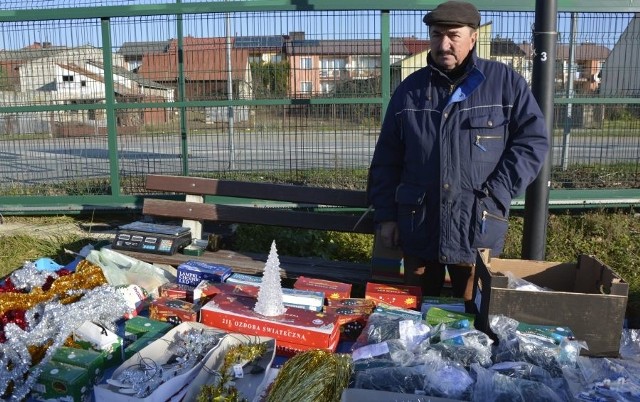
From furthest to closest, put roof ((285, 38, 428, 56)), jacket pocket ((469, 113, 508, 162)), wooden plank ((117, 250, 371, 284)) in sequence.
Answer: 1. roof ((285, 38, 428, 56))
2. wooden plank ((117, 250, 371, 284))
3. jacket pocket ((469, 113, 508, 162))

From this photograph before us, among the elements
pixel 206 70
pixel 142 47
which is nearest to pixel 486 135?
pixel 206 70

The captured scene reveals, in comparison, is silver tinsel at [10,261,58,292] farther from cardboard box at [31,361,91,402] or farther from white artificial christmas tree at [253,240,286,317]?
white artificial christmas tree at [253,240,286,317]

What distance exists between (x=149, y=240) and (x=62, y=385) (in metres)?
2.34

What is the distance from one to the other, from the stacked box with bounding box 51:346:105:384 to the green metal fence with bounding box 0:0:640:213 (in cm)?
356

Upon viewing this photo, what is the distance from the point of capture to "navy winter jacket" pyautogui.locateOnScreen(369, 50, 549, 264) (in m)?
3.13

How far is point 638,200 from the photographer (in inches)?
235

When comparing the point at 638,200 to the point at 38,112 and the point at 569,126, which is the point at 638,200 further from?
the point at 38,112

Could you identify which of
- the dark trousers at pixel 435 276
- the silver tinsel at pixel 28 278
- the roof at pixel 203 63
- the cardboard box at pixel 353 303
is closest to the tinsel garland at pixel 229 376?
the cardboard box at pixel 353 303

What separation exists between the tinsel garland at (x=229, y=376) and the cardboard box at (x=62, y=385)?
20.6 inches

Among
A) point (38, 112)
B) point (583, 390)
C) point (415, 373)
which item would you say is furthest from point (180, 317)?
point (38, 112)

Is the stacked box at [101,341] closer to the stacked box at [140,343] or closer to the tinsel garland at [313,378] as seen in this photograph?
the stacked box at [140,343]

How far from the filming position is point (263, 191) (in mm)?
4910

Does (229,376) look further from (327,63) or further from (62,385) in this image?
(327,63)

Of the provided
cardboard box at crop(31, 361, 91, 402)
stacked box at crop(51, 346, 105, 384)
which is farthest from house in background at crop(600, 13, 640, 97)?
cardboard box at crop(31, 361, 91, 402)
